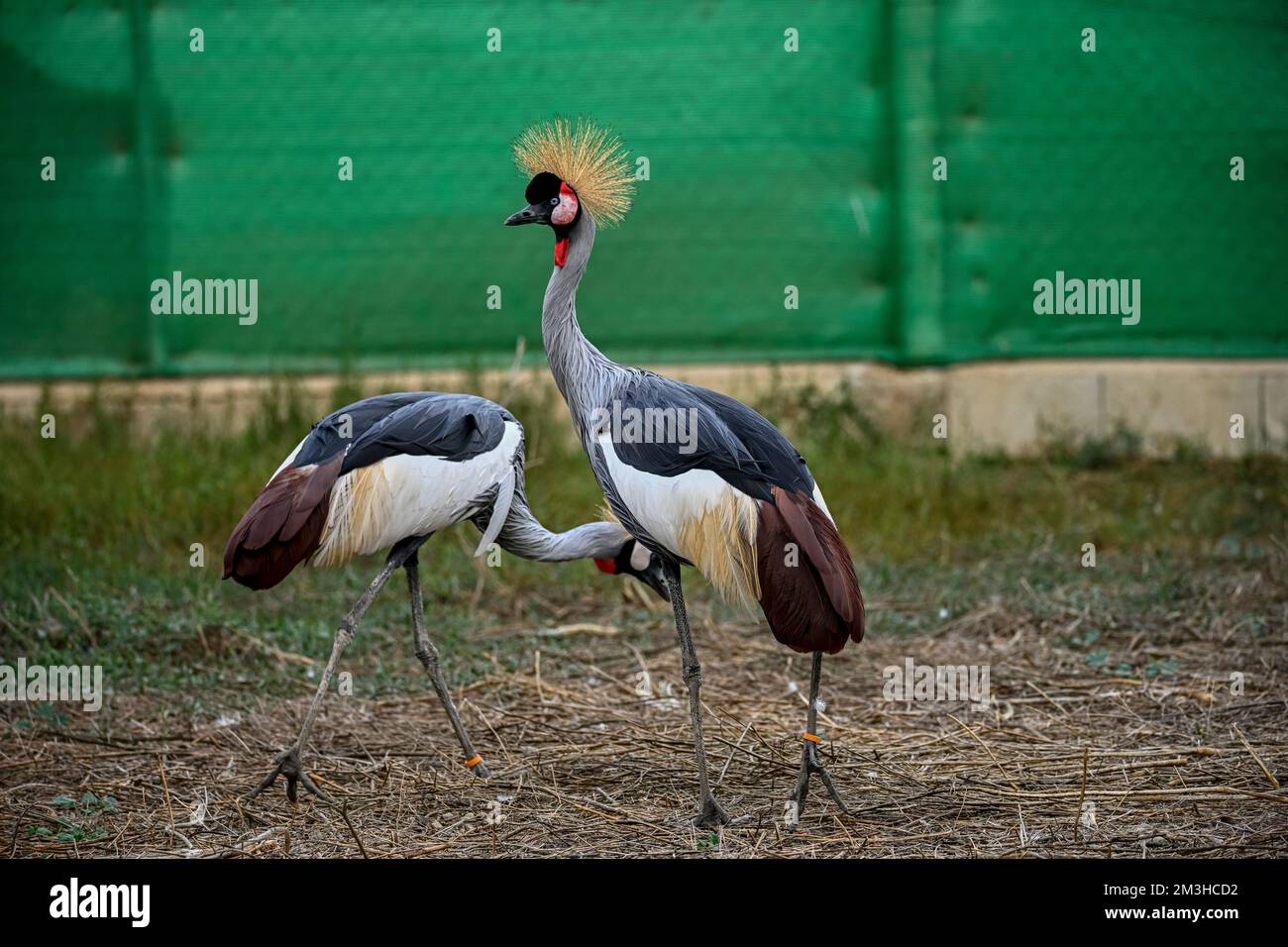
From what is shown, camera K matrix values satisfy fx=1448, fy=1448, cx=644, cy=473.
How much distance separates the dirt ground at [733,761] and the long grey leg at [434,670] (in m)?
0.07

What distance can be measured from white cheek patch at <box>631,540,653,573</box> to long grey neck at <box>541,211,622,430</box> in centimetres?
61

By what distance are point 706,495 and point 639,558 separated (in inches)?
35.2

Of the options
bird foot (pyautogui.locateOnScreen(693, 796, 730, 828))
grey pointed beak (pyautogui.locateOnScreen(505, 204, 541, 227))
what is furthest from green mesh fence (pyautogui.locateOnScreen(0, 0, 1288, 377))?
bird foot (pyautogui.locateOnScreen(693, 796, 730, 828))

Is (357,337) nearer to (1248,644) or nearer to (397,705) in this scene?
(397,705)

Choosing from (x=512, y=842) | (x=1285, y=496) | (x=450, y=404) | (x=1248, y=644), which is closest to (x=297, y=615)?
(x=450, y=404)

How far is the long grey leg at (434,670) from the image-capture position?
4848 millimetres

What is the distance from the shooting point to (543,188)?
4695 mm

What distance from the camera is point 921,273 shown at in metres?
8.55

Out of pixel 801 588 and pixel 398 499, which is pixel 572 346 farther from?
pixel 801 588

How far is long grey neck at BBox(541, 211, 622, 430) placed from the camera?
4.64m

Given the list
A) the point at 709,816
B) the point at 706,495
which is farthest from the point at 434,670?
the point at 706,495

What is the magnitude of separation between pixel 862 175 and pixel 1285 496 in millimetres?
2983

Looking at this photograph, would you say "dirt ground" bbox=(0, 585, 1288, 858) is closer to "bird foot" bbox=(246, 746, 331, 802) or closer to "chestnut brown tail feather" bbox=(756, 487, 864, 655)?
"bird foot" bbox=(246, 746, 331, 802)
